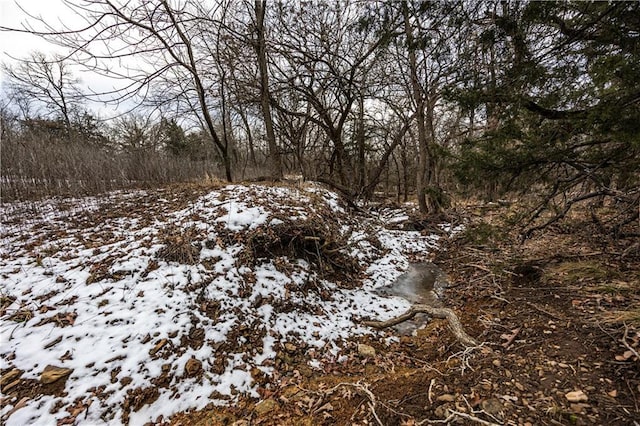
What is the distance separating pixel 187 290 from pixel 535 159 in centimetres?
463

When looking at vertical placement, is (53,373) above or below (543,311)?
above

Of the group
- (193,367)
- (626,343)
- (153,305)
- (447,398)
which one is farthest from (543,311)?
(153,305)

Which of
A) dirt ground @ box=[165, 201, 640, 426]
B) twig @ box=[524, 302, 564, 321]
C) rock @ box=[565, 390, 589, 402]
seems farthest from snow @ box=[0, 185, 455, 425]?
rock @ box=[565, 390, 589, 402]

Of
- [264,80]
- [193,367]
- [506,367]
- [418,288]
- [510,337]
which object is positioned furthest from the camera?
[264,80]

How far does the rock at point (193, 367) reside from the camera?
7.76 ft

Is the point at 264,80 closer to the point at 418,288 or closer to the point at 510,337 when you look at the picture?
the point at 418,288

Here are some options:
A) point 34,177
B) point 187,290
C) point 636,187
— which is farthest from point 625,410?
point 34,177

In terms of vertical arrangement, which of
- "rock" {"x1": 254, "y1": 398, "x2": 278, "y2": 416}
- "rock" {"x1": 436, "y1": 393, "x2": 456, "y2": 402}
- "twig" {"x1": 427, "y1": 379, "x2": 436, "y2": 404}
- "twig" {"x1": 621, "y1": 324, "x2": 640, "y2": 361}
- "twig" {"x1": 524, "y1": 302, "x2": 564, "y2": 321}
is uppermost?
"twig" {"x1": 621, "y1": 324, "x2": 640, "y2": 361}

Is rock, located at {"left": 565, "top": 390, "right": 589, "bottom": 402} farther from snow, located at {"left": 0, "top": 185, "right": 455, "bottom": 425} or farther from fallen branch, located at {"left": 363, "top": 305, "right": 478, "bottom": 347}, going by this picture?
snow, located at {"left": 0, "top": 185, "right": 455, "bottom": 425}

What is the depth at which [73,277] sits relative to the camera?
3.09 m

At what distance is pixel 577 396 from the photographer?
1.73 metres

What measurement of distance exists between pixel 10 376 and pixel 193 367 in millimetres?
1359

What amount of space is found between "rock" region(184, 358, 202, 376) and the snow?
4cm

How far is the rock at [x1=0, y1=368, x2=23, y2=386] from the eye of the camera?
203 cm
